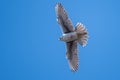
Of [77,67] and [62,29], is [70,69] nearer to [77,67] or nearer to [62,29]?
[77,67]

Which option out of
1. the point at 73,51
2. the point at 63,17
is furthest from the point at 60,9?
the point at 73,51

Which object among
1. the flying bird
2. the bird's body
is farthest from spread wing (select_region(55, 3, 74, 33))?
the bird's body

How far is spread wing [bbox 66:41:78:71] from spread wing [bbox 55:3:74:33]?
1.72 feet

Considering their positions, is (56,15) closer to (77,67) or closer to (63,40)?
(63,40)

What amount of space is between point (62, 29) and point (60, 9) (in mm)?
634

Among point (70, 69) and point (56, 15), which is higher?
point (56, 15)

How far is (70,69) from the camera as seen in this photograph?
16000 mm

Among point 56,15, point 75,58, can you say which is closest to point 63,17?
point 56,15

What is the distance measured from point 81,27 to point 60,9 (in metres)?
0.86

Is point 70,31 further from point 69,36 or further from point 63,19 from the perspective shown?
point 63,19

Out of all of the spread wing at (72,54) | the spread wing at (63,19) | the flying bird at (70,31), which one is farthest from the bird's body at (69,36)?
the spread wing at (72,54)

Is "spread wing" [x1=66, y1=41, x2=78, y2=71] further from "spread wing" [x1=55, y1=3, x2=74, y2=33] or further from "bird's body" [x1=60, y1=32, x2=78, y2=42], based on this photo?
"spread wing" [x1=55, y1=3, x2=74, y2=33]

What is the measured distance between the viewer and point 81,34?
15.7 meters

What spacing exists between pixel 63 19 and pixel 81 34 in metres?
0.72
